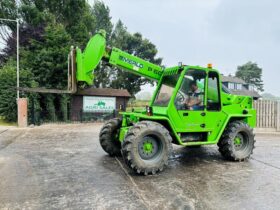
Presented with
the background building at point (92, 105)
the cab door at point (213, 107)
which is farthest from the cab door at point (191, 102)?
the background building at point (92, 105)

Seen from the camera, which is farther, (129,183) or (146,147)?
(146,147)

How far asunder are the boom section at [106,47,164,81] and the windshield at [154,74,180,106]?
254mm

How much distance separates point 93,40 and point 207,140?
3.59 metres

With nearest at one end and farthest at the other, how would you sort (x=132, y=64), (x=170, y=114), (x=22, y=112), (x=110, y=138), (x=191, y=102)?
(x=170, y=114)
(x=191, y=102)
(x=132, y=64)
(x=110, y=138)
(x=22, y=112)

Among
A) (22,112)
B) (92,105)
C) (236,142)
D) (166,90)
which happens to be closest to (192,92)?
(166,90)

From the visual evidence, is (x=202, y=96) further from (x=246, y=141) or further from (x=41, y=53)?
(x=41, y=53)

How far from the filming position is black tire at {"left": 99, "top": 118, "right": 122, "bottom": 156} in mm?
6053

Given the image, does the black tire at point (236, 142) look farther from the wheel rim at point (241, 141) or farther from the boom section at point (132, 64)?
the boom section at point (132, 64)

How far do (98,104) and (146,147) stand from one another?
1279 cm

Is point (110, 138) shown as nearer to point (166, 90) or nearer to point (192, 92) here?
point (166, 90)

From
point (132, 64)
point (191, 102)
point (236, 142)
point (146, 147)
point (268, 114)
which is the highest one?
point (132, 64)

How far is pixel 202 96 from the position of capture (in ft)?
17.7

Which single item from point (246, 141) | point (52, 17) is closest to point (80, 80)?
point (246, 141)

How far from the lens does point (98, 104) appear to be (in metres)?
17.1
